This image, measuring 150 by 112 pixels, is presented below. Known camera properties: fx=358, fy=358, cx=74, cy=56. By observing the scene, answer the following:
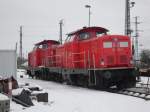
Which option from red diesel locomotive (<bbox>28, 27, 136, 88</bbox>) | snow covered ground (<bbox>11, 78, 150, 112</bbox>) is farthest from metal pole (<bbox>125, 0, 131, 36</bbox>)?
snow covered ground (<bbox>11, 78, 150, 112</bbox>)

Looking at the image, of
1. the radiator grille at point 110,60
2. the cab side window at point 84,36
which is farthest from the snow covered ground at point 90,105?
the cab side window at point 84,36

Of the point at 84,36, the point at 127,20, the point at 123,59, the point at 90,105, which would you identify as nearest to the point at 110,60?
the point at 123,59

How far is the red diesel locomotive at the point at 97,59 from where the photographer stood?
720 inches

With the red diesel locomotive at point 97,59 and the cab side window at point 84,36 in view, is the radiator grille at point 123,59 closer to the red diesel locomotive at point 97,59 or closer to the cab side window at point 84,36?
the red diesel locomotive at point 97,59

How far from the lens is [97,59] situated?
61.4 feet

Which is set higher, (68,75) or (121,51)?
(121,51)

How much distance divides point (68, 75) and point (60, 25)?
4564 cm

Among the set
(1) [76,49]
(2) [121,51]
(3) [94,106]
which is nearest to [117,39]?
(2) [121,51]

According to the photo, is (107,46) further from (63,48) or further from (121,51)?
(63,48)

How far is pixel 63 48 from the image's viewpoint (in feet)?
75.8

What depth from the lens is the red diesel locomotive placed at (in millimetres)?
18297

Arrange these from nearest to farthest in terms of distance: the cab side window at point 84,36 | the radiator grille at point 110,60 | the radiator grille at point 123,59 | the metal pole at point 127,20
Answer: the radiator grille at point 110,60 < the radiator grille at point 123,59 < the cab side window at point 84,36 < the metal pole at point 127,20

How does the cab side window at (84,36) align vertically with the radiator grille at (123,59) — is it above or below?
above

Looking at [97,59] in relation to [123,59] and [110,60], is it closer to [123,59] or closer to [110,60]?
[110,60]
